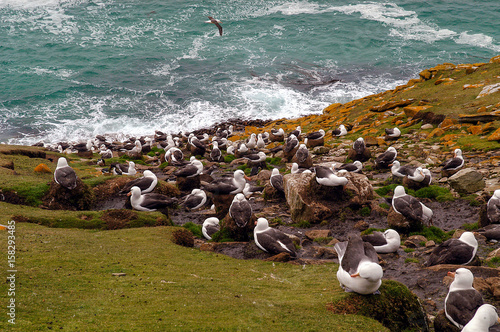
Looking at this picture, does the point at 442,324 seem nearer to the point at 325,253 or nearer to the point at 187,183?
the point at 325,253

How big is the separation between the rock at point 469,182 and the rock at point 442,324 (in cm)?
853

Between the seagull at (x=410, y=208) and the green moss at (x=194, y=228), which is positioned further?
the green moss at (x=194, y=228)

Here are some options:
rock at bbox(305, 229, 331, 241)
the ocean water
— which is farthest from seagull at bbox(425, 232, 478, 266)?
the ocean water

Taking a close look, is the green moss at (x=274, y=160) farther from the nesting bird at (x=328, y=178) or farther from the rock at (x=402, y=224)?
the rock at (x=402, y=224)

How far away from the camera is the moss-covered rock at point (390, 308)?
710cm

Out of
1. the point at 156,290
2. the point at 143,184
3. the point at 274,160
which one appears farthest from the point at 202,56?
the point at 156,290

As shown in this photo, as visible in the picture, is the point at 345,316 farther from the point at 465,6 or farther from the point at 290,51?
the point at 465,6

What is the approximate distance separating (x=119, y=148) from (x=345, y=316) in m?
28.1

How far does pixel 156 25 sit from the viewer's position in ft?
228

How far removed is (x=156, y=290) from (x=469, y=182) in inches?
488

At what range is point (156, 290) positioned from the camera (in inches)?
299

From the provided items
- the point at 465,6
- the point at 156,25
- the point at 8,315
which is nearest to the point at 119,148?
the point at 8,315

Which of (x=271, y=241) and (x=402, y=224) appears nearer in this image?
(x=271, y=241)

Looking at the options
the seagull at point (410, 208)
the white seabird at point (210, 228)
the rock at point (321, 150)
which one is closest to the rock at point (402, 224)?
the seagull at point (410, 208)
